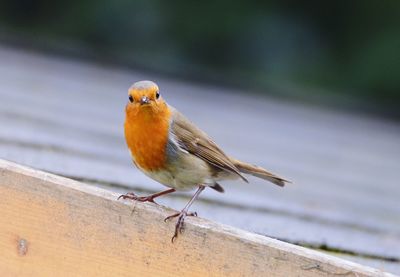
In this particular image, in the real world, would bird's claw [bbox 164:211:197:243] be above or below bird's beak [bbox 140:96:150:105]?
below

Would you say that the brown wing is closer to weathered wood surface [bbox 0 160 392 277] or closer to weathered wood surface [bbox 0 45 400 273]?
weathered wood surface [bbox 0 45 400 273]

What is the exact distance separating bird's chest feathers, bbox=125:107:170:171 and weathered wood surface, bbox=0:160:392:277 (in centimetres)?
76

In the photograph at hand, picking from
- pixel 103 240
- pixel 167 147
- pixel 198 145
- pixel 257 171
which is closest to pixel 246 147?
pixel 257 171

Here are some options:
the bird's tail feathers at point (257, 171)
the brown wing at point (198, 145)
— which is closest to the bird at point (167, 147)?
the brown wing at point (198, 145)

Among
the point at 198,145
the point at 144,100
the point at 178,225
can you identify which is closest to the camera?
the point at 178,225

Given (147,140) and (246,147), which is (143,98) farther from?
(246,147)

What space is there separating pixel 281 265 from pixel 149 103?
1.11 metres

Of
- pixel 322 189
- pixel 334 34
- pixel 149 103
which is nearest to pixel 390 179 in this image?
pixel 322 189

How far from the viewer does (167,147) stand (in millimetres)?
3447

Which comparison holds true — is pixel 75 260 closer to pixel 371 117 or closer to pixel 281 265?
pixel 281 265

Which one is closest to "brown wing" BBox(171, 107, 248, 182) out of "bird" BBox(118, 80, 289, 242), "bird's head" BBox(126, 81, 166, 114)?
"bird" BBox(118, 80, 289, 242)

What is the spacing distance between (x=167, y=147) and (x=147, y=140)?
10 cm

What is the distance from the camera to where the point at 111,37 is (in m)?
9.89

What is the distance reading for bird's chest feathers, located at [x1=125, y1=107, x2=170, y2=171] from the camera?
3.36m
